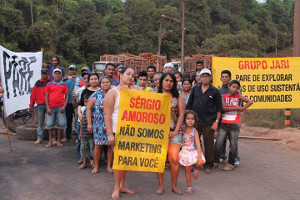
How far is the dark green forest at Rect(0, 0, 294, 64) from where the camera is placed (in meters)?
39.8

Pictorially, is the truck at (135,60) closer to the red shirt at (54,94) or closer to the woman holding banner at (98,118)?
the red shirt at (54,94)

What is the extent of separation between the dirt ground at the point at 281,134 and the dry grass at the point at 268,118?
31 centimetres

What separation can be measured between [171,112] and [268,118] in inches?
279

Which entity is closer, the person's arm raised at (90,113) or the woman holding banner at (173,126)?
the woman holding banner at (173,126)

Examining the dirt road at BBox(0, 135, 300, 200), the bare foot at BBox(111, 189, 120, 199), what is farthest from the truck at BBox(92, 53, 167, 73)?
the bare foot at BBox(111, 189, 120, 199)

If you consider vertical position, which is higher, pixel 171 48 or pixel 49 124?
pixel 171 48

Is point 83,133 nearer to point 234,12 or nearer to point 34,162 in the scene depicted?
point 34,162

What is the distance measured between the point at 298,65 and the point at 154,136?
6236mm

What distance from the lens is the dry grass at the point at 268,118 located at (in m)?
9.83

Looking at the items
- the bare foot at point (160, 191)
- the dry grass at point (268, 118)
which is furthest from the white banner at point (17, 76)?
the dry grass at point (268, 118)

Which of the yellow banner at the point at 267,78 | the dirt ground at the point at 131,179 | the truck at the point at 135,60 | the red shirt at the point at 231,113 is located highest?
the truck at the point at 135,60

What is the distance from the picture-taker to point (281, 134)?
891 cm

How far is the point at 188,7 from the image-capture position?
7300 centimetres

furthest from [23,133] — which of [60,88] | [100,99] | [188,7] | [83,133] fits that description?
[188,7]
